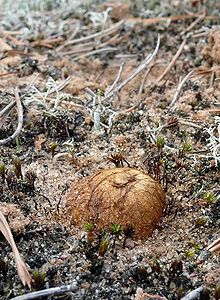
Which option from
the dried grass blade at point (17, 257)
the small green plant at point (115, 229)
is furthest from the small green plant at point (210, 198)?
the dried grass blade at point (17, 257)

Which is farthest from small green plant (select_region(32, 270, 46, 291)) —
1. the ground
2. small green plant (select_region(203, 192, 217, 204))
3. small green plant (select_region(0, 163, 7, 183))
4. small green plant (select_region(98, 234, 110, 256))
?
small green plant (select_region(203, 192, 217, 204))

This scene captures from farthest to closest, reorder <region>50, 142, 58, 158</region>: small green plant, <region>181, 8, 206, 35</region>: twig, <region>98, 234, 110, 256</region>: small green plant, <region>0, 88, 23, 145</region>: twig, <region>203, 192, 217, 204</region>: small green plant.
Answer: <region>181, 8, 206, 35</region>: twig → <region>50, 142, 58, 158</region>: small green plant → <region>0, 88, 23, 145</region>: twig → <region>203, 192, 217, 204</region>: small green plant → <region>98, 234, 110, 256</region>: small green plant

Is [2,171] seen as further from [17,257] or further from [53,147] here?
[17,257]

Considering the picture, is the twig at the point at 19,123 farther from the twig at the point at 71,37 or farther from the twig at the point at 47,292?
the twig at the point at 71,37

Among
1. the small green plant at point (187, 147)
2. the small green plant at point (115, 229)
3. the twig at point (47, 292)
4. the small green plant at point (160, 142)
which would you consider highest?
the small green plant at point (160, 142)

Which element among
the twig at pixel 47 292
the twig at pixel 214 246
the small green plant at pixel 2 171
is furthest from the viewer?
the small green plant at pixel 2 171

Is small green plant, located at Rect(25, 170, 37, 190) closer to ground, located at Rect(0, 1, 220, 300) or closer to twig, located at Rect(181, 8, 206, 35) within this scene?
ground, located at Rect(0, 1, 220, 300)
